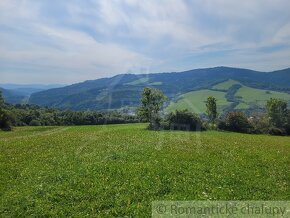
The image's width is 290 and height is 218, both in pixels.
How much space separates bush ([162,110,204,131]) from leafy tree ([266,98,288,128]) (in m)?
36.7

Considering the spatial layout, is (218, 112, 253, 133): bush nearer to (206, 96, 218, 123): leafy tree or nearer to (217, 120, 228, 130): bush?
(217, 120, 228, 130): bush

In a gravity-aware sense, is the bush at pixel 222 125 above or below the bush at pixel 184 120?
below

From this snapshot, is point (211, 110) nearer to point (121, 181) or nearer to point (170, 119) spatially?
point (170, 119)

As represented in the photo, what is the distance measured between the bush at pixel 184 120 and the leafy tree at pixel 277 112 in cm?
3670

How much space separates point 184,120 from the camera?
80438mm

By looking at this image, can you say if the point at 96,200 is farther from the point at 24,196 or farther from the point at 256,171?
the point at 256,171

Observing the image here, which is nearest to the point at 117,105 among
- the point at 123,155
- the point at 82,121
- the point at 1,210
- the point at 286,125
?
the point at 82,121

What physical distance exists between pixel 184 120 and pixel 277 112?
47.0 metres

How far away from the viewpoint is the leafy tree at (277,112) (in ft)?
348

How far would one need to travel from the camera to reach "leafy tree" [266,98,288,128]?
348 feet

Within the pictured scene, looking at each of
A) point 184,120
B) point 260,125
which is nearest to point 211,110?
point 260,125

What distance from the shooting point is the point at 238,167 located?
73.2 ft

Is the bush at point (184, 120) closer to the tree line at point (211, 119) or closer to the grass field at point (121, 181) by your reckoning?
the tree line at point (211, 119)

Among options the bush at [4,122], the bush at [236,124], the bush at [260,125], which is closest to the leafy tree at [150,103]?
the bush at [236,124]
